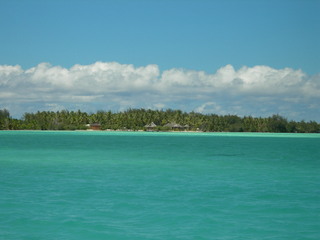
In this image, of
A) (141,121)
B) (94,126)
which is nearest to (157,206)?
(141,121)

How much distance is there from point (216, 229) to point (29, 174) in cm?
1499

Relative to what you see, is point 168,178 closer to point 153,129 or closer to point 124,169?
point 124,169

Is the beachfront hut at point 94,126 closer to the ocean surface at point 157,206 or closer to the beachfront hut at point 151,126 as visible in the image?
the beachfront hut at point 151,126

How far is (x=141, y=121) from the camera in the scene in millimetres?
153750

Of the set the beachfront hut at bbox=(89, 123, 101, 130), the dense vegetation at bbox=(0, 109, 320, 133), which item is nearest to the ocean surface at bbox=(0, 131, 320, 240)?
the dense vegetation at bbox=(0, 109, 320, 133)

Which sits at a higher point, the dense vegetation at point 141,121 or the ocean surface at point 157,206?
the dense vegetation at point 141,121

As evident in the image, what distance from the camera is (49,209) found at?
15703 mm

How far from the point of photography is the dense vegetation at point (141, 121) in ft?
503

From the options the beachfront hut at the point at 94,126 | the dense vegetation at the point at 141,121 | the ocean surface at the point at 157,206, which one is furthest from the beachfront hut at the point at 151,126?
the ocean surface at the point at 157,206

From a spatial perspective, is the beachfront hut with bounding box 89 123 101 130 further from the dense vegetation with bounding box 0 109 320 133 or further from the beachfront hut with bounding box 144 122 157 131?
the beachfront hut with bounding box 144 122 157 131

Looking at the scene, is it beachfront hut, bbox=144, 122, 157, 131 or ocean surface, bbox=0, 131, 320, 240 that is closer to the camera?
ocean surface, bbox=0, 131, 320, 240

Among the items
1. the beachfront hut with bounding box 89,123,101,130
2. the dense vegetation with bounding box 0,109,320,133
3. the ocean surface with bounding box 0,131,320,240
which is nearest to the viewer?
the ocean surface with bounding box 0,131,320,240

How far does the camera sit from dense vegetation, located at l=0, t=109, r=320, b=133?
153250 mm

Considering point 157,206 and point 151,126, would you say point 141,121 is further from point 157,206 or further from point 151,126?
point 157,206
